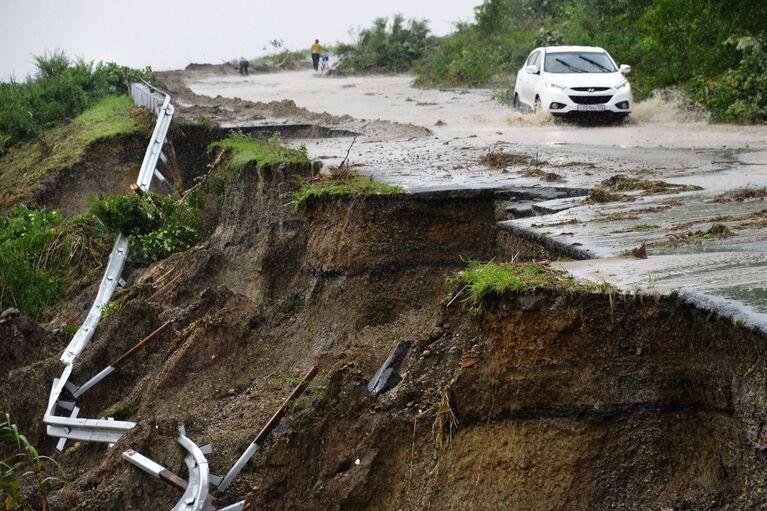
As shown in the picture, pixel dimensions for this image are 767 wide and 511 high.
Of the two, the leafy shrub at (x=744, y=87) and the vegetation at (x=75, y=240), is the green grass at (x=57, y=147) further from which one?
the leafy shrub at (x=744, y=87)

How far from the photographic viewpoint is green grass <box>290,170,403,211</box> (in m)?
8.93

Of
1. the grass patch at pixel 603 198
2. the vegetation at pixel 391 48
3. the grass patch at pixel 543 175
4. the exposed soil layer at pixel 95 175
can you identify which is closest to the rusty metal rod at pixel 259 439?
the grass patch at pixel 603 198

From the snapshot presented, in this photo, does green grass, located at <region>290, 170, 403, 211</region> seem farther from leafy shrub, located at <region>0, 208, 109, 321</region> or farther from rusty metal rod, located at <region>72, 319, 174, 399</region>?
leafy shrub, located at <region>0, 208, 109, 321</region>

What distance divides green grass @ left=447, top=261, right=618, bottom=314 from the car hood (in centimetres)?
1512

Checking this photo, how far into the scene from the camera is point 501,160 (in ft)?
Result: 37.6

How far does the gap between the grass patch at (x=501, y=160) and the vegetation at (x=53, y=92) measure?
1374 cm

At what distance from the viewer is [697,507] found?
4.55 m

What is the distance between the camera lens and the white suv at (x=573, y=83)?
19859mm

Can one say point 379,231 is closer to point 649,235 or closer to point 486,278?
point 649,235

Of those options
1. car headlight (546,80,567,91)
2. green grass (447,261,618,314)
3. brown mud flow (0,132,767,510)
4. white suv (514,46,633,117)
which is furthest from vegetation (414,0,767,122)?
green grass (447,261,618,314)

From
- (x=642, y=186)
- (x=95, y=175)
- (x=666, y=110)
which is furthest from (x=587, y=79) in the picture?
(x=642, y=186)

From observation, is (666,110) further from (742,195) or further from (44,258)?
(742,195)

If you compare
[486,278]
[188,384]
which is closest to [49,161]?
[188,384]

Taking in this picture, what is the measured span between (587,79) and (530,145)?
6317mm
